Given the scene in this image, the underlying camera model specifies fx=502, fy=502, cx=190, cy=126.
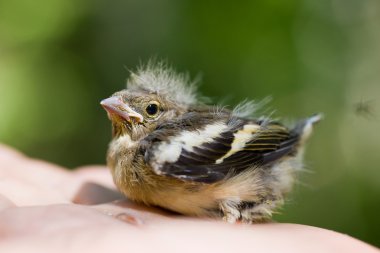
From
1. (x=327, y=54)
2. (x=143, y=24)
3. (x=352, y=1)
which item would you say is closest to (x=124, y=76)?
(x=143, y=24)

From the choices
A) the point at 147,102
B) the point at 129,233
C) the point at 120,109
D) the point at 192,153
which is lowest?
the point at 129,233

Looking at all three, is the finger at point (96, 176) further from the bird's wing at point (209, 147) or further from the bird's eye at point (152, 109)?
the bird's wing at point (209, 147)

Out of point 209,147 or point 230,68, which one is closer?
point 209,147

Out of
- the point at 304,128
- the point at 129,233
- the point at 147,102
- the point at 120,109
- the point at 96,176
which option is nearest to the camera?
the point at 129,233

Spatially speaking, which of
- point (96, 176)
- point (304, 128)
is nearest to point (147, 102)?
point (96, 176)

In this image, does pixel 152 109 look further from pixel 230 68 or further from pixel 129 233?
pixel 230 68
